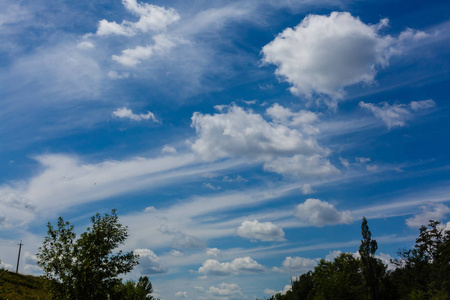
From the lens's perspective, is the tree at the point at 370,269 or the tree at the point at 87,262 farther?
the tree at the point at 370,269

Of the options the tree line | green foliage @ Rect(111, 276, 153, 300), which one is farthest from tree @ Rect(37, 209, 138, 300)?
the tree line

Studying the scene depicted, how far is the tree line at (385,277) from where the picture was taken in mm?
72213

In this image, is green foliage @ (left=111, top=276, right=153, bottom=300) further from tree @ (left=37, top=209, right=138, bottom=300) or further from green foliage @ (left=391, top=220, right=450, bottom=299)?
green foliage @ (left=391, top=220, right=450, bottom=299)

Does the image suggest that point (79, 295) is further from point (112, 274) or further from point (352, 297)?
point (352, 297)

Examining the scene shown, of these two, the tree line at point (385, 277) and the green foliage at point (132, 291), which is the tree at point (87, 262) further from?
A: the tree line at point (385, 277)

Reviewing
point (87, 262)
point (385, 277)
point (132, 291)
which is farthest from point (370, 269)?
point (87, 262)

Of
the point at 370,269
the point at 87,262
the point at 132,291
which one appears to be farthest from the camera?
the point at 370,269

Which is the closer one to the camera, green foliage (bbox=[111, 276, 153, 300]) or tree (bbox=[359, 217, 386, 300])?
green foliage (bbox=[111, 276, 153, 300])

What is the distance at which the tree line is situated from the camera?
72.2 metres

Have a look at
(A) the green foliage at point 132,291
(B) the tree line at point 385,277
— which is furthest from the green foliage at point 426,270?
(A) the green foliage at point 132,291

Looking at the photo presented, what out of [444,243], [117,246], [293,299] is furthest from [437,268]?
[117,246]

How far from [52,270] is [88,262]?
2824mm

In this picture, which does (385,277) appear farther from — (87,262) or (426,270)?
(87,262)

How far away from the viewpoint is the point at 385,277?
261 feet
